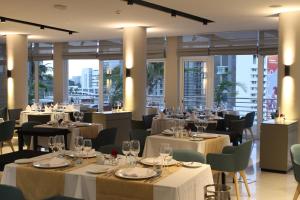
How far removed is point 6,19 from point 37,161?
5.79 metres

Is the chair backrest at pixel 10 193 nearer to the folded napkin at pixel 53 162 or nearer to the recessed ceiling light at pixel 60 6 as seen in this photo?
the folded napkin at pixel 53 162

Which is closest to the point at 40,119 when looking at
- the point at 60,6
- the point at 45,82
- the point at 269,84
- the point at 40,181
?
the point at 60,6

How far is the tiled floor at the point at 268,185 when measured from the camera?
5.49m

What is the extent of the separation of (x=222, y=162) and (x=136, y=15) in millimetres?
4234

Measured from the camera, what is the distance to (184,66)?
39.3ft

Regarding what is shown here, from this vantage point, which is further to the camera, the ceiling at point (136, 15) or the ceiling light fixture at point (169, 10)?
the ceiling at point (136, 15)

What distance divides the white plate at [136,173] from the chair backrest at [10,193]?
80 centimetres

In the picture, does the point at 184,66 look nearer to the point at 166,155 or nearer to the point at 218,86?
the point at 218,86

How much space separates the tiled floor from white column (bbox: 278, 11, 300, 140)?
4.03ft

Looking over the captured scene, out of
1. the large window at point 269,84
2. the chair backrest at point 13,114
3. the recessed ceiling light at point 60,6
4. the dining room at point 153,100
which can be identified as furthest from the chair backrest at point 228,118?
the chair backrest at point 13,114

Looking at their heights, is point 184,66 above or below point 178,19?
below

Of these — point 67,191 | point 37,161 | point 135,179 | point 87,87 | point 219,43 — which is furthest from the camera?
point 87,87

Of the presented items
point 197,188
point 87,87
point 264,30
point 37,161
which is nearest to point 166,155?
point 197,188

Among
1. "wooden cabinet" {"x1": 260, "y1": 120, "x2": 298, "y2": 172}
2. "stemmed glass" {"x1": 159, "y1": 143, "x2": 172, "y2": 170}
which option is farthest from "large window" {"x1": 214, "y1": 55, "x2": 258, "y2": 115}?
"stemmed glass" {"x1": 159, "y1": 143, "x2": 172, "y2": 170}
